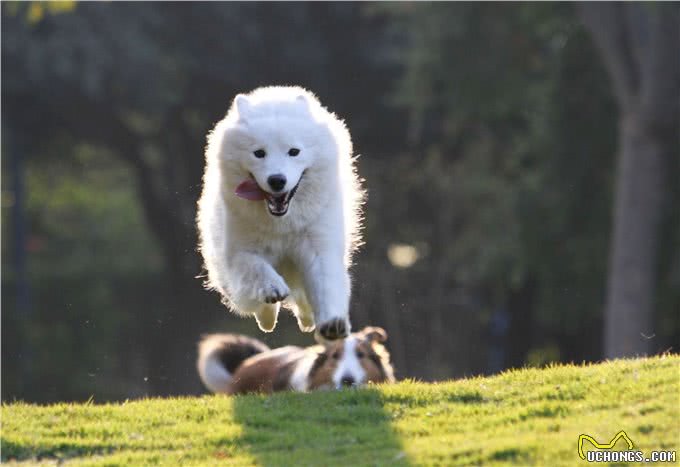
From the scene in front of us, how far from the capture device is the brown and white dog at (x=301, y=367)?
34.6ft

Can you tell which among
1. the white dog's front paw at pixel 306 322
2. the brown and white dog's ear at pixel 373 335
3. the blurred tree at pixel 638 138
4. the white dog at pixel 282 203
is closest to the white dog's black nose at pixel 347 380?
the white dog's front paw at pixel 306 322

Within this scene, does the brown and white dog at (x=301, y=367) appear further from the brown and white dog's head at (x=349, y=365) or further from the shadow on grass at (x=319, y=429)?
the shadow on grass at (x=319, y=429)

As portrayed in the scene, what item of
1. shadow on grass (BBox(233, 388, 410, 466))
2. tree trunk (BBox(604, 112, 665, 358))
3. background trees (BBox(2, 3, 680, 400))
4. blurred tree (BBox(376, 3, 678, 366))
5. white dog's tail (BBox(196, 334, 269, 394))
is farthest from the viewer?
background trees (BBox(2, 3, 680, 400))

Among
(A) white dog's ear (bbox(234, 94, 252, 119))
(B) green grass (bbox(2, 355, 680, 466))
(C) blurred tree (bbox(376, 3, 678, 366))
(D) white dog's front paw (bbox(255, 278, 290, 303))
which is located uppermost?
(C) blurred tree (bbox(376, 3, 678, 366))

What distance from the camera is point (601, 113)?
74.3 ft

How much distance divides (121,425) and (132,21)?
2024 centimetres

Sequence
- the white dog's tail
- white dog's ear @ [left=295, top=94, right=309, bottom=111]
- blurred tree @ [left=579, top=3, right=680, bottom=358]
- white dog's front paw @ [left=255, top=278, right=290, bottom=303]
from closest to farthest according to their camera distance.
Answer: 1. white dog's front paw @ [left=255, top=278, right=290, bottom=303]
2. white dog's ear @ [left=295, top=94, right=309, bottom=111]
3. the white dog's tail
4. blurred tree @ [left=579, top=3, right=680, bottom=358]

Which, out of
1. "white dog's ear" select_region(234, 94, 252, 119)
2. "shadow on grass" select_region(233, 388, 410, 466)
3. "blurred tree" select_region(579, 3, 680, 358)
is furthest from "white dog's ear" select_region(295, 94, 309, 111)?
"blurred tree" select_region(579, 3, 680, 358)

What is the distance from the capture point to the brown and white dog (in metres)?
10.5

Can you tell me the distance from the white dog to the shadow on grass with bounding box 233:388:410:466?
45cm

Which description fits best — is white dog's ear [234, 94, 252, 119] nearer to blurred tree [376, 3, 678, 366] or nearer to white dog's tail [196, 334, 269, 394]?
white dog's tail [196, 334, 269, 394]

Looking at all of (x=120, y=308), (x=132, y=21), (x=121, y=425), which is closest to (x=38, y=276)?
(x=120, y=308)

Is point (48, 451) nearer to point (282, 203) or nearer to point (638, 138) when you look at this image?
point (282, 203)

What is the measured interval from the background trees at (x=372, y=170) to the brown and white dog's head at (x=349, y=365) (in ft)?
32.1
